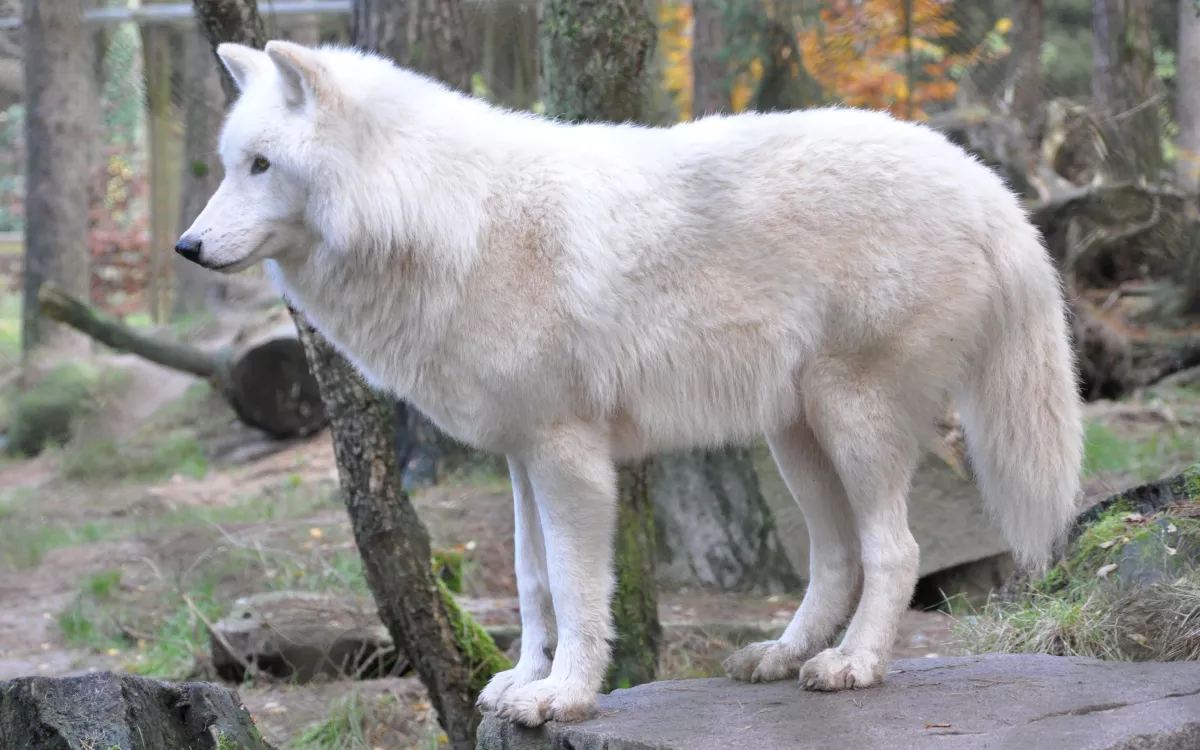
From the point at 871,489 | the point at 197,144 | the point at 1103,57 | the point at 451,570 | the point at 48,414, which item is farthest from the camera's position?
the point at 1103,57

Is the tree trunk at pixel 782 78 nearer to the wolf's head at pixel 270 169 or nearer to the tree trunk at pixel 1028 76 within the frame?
the tree trunk at pixel 1028 76

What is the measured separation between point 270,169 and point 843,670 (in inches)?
83.4

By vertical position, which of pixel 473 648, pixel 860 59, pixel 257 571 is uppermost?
pixel 860 59

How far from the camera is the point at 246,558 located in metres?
→ 6.93

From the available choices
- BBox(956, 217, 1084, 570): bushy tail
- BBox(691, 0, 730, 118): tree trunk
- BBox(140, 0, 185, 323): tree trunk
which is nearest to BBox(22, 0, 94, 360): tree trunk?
BBox(140, 0, 185, 323): tree trunk

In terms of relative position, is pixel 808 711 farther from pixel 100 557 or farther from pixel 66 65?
pixel 66 65

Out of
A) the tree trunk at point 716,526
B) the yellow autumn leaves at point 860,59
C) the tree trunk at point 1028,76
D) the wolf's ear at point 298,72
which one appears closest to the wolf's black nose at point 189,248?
the wolf's ear at point 298,72

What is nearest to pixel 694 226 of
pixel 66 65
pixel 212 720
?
pixel 212 720

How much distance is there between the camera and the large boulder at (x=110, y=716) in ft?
9.75

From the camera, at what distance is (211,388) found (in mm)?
11883

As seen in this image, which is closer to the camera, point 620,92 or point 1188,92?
point 620,92

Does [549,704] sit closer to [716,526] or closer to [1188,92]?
[716,526]

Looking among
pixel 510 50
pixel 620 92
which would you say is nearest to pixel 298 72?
A: pixel 620 92

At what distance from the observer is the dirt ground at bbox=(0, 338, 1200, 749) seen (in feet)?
17.7
